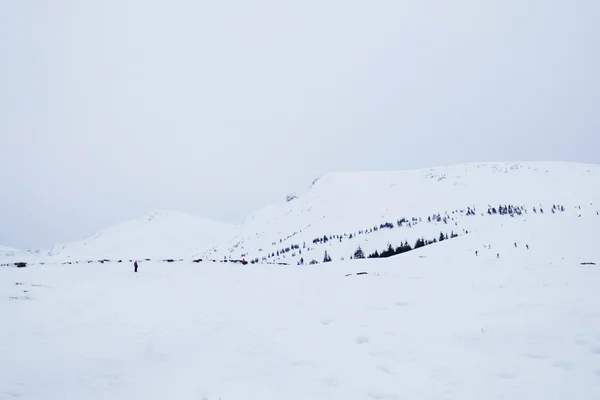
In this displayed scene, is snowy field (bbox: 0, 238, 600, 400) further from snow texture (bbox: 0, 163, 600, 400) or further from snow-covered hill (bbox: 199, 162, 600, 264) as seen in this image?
snow-covered hill (bbox: 199, 162, 600, 264)

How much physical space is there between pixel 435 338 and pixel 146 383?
19.7 ft

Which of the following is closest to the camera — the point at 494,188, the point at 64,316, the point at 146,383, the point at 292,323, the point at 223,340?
the point at 146,383

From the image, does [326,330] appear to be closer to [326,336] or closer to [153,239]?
[326,336]

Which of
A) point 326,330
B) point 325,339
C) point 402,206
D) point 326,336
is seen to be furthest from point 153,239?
point 325,339

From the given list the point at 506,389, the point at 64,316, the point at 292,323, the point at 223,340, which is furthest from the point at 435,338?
the point at 64,316

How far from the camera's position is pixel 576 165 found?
75.0 metres

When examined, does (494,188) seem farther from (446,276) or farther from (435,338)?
(435,338)

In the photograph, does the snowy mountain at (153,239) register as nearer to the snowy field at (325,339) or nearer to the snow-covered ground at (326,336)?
the snow-covered ground at (326,336)

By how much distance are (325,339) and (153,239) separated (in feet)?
331

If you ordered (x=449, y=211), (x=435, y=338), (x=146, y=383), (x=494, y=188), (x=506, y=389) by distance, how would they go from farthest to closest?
1. (x=494, y=188)
2. (x=449, y=211)
3. (x=435, y=338)
4. (x=146, y=383)
5. (x=506, y=389)

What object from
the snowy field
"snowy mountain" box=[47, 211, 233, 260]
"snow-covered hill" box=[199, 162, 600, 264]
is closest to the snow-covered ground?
the snowy field

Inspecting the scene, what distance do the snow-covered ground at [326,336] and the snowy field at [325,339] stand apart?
0.04 metres

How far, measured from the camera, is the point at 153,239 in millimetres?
100688

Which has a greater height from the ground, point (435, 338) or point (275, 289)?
point (275, 289)
